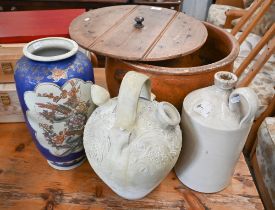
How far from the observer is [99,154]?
53 cm

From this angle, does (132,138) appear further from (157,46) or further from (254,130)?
(254,130)

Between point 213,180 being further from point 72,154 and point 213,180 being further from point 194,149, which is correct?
point 72,154

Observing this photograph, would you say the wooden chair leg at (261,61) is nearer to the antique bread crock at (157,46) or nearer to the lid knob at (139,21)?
the antique bread crock at (157,46)

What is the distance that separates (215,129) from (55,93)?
33 centimetres

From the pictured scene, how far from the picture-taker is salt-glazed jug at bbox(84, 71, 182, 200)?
19.9 inches

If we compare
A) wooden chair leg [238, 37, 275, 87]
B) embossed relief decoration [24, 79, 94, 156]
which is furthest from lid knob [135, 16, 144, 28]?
wooden chair leg [238, 37, 275, 87]

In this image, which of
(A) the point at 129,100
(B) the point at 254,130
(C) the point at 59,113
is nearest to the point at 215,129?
(A) the point at 129,100

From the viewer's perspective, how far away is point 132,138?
0.52m

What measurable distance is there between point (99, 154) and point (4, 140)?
0.41 m

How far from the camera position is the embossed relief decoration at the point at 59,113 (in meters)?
0.57

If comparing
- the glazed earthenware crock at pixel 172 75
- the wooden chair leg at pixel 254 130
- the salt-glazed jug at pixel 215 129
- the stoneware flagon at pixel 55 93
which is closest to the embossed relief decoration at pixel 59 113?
the stoneware flagon at pixel 55 93

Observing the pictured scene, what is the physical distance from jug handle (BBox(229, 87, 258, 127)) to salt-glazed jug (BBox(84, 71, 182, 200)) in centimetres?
12

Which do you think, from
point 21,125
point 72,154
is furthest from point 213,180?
point 21,125

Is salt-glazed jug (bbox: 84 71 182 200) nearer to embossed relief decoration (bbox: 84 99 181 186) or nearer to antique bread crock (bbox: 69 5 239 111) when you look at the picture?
embossed relief decoration (bbox: 84 99 181 186)
